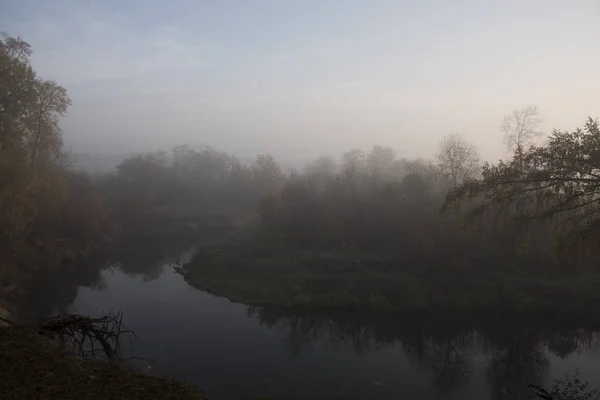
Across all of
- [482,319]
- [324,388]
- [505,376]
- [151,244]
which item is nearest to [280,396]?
[324,388]

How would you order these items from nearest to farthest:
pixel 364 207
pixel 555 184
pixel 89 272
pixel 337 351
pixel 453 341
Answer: pixel 555 184 < pixel 337 351 < pixel 453 341 < pixel 89 272 < pixel 364 207

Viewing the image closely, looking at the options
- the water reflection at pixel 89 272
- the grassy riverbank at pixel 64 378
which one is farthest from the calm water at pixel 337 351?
the grassy riverbank at pixel 64 378

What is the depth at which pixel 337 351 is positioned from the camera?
1766 centimetres

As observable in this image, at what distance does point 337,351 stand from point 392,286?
8.54 m

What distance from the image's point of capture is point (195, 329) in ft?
63.7

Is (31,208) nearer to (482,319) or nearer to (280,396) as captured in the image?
(280,396)

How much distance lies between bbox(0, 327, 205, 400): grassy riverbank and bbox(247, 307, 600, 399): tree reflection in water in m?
10.3

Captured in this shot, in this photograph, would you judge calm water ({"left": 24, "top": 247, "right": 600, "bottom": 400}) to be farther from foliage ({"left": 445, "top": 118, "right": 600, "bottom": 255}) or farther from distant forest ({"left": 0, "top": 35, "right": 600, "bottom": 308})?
foliage ({"left": 445, "top": 118, "right": 600, "bottom": 255})

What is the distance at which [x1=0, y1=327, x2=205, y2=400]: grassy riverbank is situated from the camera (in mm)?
6906

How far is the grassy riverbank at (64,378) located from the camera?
6.91m

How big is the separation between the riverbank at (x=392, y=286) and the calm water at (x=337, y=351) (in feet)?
5.34

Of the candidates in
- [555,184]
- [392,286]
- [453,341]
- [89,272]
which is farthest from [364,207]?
[555,184]

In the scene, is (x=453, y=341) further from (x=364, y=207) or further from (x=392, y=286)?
(x=364, y=207)

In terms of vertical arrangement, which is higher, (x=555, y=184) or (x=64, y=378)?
(x=555, y=184)
